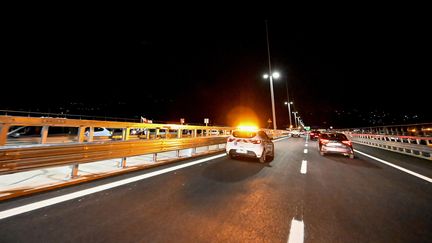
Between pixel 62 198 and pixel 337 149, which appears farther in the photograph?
pixel 337 149

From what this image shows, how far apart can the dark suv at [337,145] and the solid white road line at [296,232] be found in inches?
345

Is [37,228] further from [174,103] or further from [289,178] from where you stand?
[174,103]

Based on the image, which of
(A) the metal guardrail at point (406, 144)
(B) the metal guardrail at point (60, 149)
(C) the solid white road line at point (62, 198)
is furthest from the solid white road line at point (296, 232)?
(A) the metal guardrail at point (406, 144)

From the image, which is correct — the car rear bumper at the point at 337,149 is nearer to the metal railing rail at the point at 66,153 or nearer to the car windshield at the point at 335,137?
the car windshield at the point at 335,137

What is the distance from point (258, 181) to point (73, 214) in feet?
13.6

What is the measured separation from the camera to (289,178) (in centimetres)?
599

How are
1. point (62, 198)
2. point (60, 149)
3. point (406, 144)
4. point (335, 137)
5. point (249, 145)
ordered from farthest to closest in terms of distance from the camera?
point (406, 144) → point (335, 137) → point (249, 145) → point (60, 149) → point (62, 198)

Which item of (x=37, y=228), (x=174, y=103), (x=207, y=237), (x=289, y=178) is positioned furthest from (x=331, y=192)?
(x=174, y=103)

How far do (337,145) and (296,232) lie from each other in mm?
9245

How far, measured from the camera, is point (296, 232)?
2.88 m

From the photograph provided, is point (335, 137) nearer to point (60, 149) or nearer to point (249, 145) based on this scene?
point (249, 145)

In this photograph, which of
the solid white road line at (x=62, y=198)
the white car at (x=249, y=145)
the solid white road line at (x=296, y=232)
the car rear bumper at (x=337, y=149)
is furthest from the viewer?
the car rear bumper at (x=337, y=149)

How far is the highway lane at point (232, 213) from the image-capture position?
8.99 ft

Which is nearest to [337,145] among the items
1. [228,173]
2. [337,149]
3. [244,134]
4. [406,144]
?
[337,149]
